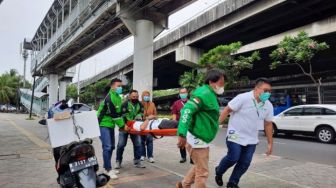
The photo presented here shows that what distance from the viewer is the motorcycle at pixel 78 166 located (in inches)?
177

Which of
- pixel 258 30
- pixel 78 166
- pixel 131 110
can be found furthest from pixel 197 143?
pixel 258 30

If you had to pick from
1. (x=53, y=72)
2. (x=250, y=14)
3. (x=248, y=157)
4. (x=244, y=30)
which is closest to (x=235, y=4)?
(x=250, y=14)

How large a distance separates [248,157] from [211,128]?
1.23m

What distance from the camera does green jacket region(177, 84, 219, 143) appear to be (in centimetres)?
417

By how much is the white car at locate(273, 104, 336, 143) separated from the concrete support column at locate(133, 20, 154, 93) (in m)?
6.40

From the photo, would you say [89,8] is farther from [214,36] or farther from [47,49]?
[47,49]

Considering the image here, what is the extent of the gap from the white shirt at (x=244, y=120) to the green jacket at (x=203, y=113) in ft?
3.09

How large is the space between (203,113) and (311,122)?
11.4 meters

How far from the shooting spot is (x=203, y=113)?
427cm

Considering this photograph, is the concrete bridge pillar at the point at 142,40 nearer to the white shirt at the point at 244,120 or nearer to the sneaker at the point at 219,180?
the sneaker at the point at 219,180

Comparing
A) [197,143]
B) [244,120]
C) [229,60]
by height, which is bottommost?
[197,143]

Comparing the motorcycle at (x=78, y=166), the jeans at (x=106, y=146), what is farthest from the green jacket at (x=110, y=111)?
the motorcycle at (x=78, y=166)

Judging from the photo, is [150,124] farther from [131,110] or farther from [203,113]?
[203,113]

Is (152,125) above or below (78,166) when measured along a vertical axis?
above
